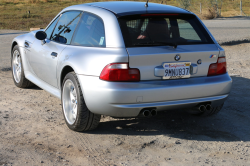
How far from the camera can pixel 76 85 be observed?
4156 millimetres

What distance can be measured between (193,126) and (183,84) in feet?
3.15

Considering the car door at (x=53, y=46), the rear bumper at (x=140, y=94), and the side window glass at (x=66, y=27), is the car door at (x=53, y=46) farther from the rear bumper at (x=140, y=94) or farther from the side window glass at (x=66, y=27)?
the rear bumper at (x=140, y=94)

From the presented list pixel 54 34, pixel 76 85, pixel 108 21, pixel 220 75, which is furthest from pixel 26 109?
pixel 220 75

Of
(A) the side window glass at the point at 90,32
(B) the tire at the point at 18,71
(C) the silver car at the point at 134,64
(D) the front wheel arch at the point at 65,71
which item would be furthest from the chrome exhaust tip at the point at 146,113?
(B) the tire at the point at 18,71

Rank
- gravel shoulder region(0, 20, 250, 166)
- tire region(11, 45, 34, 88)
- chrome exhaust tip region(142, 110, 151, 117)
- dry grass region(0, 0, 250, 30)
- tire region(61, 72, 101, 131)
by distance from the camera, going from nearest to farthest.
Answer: gravel shoulder region(0, 20, 250, 166) < chrome exhaust tip region(142, 110, 151, 117) < tire region(61, 72, 101, 131) < tire region(11, 45, 34, 88) < dry grass region(0, 0, 250, 30)

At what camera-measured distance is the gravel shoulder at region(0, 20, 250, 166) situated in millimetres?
3643

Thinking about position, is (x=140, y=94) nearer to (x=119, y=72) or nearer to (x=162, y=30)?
(x=119, y=72)

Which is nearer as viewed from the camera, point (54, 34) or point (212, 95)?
point (212, 95)

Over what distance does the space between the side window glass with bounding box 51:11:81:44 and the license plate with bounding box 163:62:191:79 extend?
5.00 feet

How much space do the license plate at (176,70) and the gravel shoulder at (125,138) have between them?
0.80m

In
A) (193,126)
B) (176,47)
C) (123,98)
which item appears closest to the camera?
(123,98)

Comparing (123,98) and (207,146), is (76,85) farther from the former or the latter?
(207,146)

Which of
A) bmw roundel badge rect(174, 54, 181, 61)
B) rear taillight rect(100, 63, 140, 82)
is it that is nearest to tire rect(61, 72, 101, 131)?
rear taillight rect(100, 63, 140, 82)

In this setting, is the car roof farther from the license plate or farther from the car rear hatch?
the license plate
